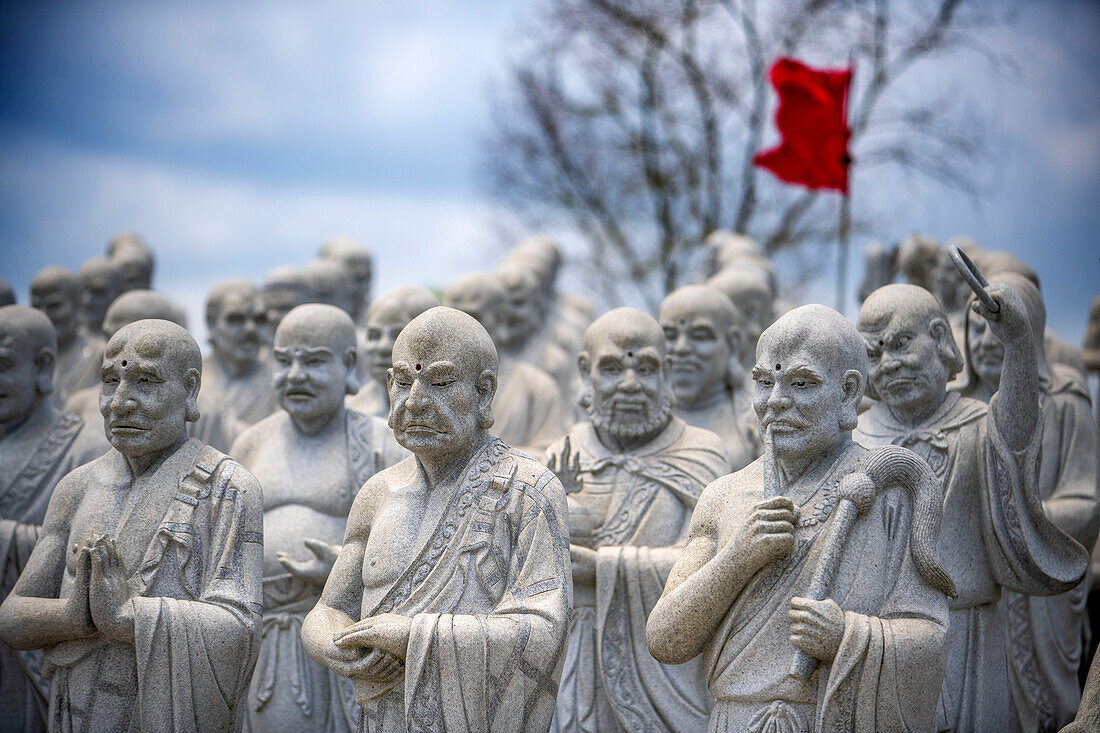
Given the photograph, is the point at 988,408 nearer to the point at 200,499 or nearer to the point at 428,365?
the point at 428,365

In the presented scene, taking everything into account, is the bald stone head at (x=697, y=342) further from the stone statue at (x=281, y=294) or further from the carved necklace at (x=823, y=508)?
the stone statue at (x=281, y=294)

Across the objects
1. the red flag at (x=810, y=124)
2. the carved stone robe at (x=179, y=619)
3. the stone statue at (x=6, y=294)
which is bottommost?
the carved stone robe at (x=179, y=619)

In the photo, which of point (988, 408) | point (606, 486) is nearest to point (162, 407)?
point (606, 486)

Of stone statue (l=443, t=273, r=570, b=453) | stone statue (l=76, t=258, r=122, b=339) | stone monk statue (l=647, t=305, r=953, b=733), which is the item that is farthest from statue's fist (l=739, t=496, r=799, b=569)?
stone statue (l=76, t=258, r=122, b=339)

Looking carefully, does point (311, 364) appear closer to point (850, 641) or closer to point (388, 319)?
point (388, 319)

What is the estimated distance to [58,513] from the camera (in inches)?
236

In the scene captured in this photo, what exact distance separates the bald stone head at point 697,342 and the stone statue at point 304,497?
1.95 metres

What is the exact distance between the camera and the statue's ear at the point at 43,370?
768cm

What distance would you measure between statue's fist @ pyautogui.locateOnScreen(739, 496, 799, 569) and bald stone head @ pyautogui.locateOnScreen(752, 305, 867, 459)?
225mm

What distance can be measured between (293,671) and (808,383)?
375 cm

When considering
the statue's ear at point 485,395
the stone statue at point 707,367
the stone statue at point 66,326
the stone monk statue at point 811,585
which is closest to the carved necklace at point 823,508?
the stone monk statue at point 811,585

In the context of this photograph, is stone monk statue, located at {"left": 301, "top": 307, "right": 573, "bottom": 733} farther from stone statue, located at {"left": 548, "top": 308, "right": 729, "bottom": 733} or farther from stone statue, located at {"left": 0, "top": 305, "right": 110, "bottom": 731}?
stone statue, located at {"left": 0, "top": 305, "right": 110, "bottom": 731}

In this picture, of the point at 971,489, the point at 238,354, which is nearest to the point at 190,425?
the point at 238,354

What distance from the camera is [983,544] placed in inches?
262
